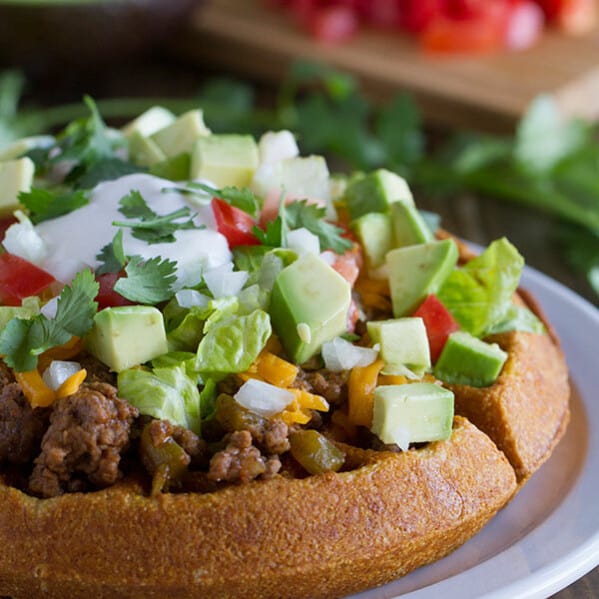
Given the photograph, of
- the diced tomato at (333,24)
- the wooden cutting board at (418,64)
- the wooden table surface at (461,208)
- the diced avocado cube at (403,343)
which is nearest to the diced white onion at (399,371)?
the diced avocado cube at (403,343)

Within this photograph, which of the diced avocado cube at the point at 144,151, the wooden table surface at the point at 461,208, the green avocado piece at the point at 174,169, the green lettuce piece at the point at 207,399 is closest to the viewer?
the green lettuce piece at the point at 207,399

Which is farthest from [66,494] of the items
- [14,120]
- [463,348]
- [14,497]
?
[14,120]

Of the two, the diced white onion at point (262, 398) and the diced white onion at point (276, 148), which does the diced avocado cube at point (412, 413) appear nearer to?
the diced white onion at point (262, 398)

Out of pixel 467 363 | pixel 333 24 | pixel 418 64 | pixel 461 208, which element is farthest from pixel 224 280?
pixel 333 24

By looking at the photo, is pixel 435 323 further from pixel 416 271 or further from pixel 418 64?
pixel 418 64

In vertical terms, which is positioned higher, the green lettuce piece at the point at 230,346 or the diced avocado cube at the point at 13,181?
the green lettuce piece at the point at 230,346

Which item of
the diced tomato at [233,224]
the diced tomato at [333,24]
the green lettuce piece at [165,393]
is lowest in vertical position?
the diced tomato at [333,24]
